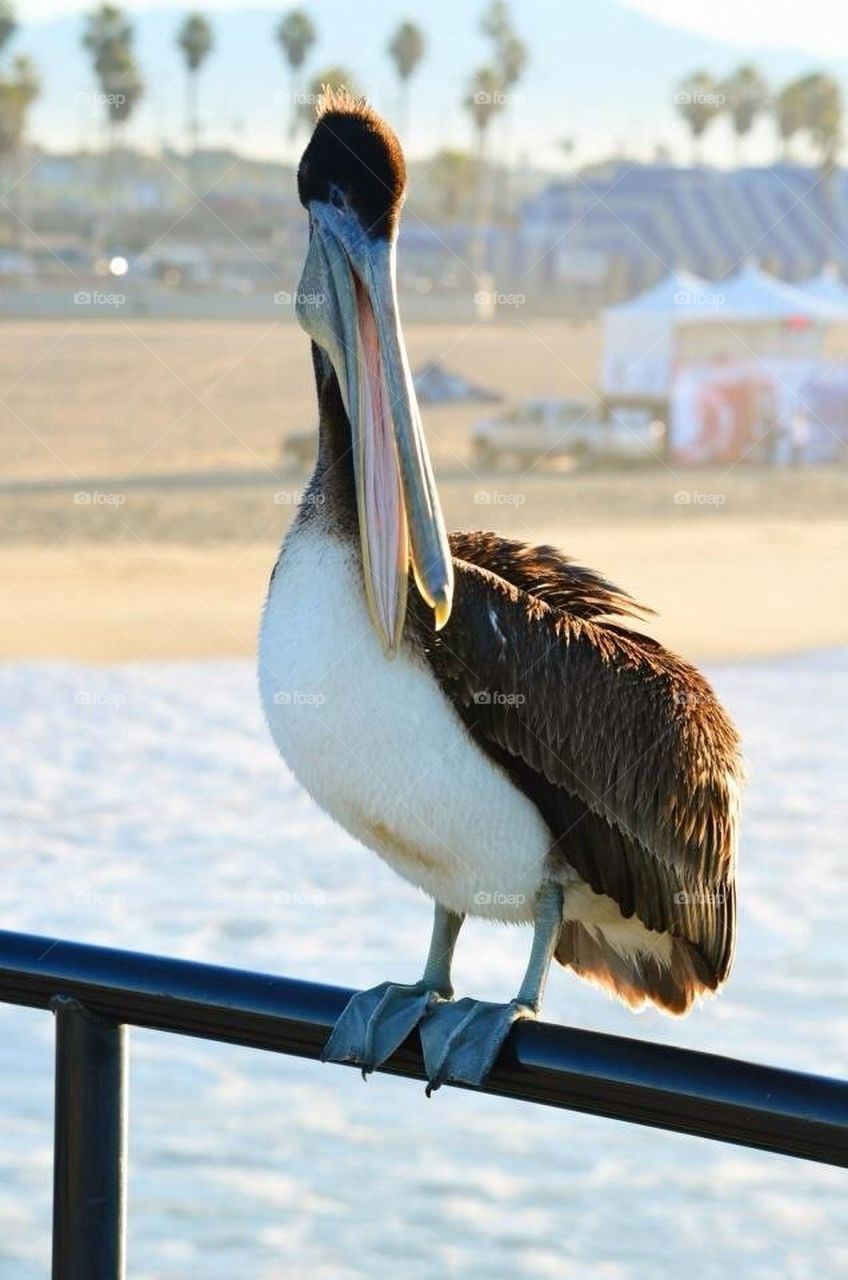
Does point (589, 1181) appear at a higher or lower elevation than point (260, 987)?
lower

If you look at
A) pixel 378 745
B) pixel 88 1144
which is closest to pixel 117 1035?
pixel 88 1144

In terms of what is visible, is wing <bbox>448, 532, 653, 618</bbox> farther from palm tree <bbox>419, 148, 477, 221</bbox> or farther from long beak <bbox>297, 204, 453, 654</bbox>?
palm tree <bbox>419, 148, 477, 221</bbox>

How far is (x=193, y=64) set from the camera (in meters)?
45.9

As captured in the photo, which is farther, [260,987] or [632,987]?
[632,987]

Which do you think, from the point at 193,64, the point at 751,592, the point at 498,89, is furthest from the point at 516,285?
the point at 751,592

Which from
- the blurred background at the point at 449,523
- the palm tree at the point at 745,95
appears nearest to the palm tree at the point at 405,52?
the blurred background at the point at 449,523

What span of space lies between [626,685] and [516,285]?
4374 cm

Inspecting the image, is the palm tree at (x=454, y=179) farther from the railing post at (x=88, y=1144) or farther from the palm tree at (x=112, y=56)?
the railing post at (x=88, y=1144)

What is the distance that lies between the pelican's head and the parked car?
20.1m

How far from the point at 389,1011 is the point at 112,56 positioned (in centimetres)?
4229

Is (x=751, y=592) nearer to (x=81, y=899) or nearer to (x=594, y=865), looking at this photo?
(x=81, y=899)

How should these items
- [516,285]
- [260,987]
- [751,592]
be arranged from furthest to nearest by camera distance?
[516,285], [751,592], [260,987]

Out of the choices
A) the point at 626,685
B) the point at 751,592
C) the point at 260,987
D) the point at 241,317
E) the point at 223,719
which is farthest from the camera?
the point at 241,317

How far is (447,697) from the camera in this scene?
2.06m
